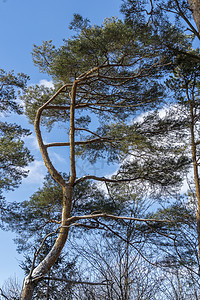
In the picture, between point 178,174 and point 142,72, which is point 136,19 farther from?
point 178,174

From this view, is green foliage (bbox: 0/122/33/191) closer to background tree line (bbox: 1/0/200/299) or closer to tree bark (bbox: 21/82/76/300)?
background tree line (bbox: 1/0/200/299)

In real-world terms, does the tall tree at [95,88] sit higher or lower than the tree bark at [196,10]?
higher

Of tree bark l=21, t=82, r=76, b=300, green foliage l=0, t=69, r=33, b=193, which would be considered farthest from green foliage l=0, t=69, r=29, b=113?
tree bark l=21, t=82, r=76, b=300

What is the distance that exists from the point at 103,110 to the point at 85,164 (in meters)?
1.59

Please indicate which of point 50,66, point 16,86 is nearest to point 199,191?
point 50,66

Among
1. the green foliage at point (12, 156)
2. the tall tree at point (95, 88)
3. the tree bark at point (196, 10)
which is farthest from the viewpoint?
the green foliage at point (12, 156)

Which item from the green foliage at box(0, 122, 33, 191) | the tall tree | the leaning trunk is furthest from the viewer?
the green foliage at box(0, 122, 33, 191)

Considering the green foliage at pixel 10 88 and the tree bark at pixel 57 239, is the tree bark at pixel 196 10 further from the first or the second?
the green foliage at pixel 10 88

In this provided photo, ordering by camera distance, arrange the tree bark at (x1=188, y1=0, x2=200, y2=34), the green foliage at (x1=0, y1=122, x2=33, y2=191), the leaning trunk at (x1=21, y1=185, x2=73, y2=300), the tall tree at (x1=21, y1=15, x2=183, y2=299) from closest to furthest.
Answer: the tree bark at (x1=188, y1=0, x2=200, y2=34) → the leaning trunk at (x1=21, y1=185, x2=73, y2=300) → the tall tree at (x1=21, y1=15, x2=183, y2=299) → the green foliage at (x1=0, y1=122, x2=33, y2=191)

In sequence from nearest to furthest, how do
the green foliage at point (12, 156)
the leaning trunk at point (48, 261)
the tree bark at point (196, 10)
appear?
the tree bark at point (196, 10) < the leaning trunk at point (48, 261) < the green foliage at point (12, 156)

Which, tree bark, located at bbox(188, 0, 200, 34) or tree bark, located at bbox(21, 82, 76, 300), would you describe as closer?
tree bark, located at bbox(188, 0, 200, 34)

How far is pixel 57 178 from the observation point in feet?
21.2

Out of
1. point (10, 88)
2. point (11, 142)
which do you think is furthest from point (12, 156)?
point (10, 88)

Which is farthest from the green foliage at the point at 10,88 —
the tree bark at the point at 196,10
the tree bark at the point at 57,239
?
the tree bark at the point at 196,10
